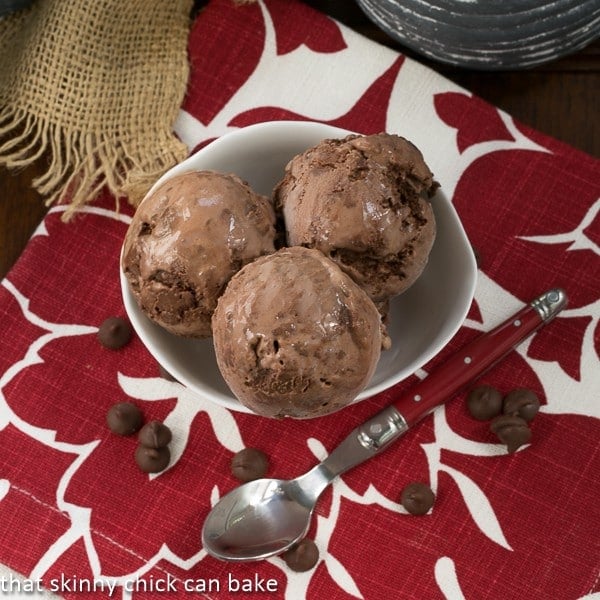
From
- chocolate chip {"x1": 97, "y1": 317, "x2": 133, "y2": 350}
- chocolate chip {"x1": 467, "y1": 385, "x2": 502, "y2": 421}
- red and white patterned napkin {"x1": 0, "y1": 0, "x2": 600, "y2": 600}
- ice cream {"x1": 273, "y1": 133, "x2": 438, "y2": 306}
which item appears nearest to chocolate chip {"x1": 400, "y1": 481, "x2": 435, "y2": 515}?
red and white patterned napkin {"x1": 0, "y1": 0, "x2": 600, "y2": 600}

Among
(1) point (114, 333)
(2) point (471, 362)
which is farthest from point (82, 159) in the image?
(2) point (471, 362)

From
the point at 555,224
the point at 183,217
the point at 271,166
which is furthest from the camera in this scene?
the point at 555,224

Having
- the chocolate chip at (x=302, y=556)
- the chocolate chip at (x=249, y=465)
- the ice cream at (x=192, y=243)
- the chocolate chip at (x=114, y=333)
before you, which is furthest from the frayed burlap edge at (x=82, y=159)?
the chocolate chip at (x=302, y=556)

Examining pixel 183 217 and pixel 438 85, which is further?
pixel 438 85

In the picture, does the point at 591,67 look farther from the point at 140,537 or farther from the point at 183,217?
the point at 140,537

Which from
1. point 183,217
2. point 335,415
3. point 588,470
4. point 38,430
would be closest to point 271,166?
point 183,217
